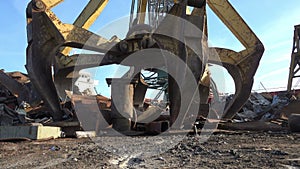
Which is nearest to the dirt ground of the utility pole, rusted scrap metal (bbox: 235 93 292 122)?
rusted scrap metal (bbox: 235 93 292 122)

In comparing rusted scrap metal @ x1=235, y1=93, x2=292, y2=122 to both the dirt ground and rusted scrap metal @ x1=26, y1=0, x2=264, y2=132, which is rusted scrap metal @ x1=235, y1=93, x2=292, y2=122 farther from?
Result: the dirt ground

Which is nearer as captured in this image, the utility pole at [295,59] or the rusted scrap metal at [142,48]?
the rusted scrap metal at [142,48]

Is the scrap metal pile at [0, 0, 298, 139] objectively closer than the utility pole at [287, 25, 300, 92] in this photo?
Yes

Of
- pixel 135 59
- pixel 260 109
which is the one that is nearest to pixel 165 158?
pixel 135 59

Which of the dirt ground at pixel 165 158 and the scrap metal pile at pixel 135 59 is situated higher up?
the scrap metal pile at pixel 135 59

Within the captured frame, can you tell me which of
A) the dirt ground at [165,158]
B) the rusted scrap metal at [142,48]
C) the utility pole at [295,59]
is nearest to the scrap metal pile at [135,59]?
the rusted scrap metal at [142,48]

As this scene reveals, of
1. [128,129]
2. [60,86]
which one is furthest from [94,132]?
[60,86]

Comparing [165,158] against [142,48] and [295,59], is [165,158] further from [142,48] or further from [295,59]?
[295,59]

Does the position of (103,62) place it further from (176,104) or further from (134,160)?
(134,160)

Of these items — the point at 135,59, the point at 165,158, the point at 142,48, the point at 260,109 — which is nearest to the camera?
the point at 165,158

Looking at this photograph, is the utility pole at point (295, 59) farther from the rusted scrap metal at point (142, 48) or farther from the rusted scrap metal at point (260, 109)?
the rusted scrap metal at point (142, 48)

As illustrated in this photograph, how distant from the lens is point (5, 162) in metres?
3.16

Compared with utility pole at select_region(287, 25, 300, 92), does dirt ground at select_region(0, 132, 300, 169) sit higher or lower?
lower

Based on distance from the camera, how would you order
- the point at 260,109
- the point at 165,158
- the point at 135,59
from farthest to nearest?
1. the point at 260,109
2. the point at 135,59
3. the point at 165,158
